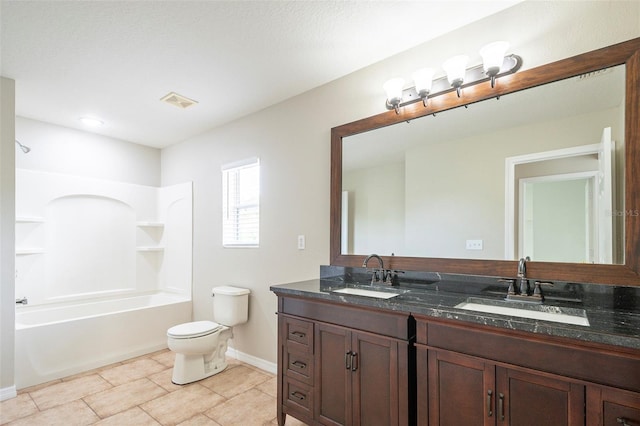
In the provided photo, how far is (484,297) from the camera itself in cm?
166

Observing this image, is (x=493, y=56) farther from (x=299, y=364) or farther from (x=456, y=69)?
(x=299, y=364)

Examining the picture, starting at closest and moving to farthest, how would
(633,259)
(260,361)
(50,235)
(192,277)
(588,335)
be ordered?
(588,335), (633,259), (260,361), (50,235), (192,277)

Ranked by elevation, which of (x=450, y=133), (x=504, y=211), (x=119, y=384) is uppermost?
(x=450, y=133)

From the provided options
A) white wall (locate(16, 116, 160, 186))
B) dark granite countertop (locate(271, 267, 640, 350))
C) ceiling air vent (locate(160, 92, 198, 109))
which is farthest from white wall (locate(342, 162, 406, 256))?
white wall (locate(16, 116, 160, 186))

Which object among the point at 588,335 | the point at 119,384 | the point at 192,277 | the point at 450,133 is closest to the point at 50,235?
the point at 192,277

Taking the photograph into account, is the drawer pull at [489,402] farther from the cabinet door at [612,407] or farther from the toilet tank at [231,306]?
the toilet tank at [231,306]

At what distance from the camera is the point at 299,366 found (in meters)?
1.94

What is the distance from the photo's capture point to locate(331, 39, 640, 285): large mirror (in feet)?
4.79

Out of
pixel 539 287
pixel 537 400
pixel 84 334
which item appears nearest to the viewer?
pixel 537 400

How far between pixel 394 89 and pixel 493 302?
1373 millimetres

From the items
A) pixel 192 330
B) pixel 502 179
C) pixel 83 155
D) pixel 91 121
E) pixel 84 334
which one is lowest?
pixel 84 334

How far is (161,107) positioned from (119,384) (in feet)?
8.17

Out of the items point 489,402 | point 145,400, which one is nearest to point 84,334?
point 145,400

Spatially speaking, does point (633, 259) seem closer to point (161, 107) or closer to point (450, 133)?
point (450, 133)
